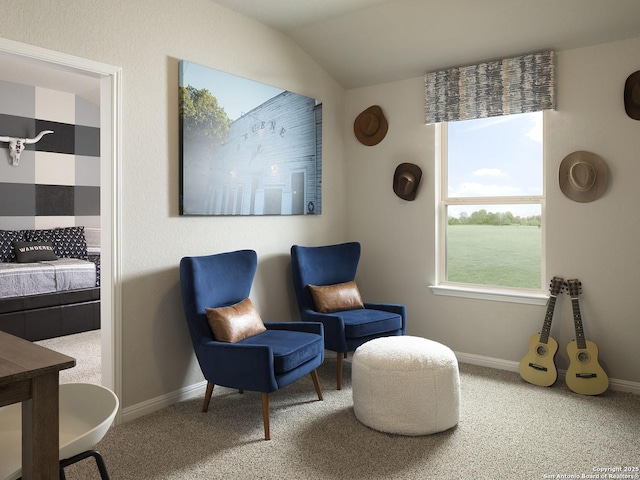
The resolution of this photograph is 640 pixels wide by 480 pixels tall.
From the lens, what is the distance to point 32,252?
535 centimetres

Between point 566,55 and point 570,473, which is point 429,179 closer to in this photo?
point 566,55

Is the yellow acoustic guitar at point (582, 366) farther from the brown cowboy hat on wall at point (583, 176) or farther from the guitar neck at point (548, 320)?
the brown cowboy hat on wall at point (583, 176)

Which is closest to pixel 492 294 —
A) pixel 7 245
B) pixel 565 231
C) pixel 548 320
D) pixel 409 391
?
pixel 548 320

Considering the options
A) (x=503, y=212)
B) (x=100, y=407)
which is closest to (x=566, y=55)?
(x=503, y=212)

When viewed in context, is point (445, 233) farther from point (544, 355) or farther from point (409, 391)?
point (409, 391)

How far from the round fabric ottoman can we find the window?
1.44 meters

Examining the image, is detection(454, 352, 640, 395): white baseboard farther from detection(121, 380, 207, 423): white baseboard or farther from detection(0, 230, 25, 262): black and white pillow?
detection(0, 230, 25, 262): black and white pillow

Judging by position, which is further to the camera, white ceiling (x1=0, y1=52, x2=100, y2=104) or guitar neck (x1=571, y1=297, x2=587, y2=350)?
white ceiling (x1=0, y1=52, x2=100, y2=104)

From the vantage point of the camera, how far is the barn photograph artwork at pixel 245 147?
334 cm

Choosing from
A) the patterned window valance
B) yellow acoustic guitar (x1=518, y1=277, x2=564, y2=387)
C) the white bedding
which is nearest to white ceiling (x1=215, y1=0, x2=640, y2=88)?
the patterned window valance

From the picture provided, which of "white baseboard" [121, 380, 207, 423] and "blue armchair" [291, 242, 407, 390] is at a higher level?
"blue armchair" [291, 242, 407, 390]

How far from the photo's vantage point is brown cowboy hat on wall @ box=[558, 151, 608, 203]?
3490mm

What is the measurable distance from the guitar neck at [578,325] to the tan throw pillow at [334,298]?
59.9 inches

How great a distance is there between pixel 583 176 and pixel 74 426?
3.40m
